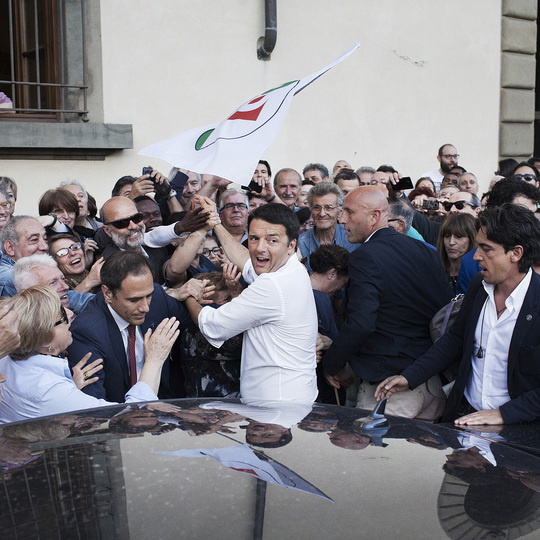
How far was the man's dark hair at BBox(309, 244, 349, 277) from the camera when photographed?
4.14 m

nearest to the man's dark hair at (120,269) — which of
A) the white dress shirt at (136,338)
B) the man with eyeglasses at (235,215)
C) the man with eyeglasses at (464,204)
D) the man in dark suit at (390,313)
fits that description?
the white dress shirt at (136,338)

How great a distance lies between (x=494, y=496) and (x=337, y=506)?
1.12ft

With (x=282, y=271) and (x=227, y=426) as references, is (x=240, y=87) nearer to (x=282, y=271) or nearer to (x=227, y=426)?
(x=282, y=271)

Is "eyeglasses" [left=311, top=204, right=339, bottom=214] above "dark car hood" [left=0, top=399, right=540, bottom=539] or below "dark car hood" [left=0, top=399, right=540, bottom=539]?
above

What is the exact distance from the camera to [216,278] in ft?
12.9

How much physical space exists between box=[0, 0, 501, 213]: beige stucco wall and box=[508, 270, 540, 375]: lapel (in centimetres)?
536

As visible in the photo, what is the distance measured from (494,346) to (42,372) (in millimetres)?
1819

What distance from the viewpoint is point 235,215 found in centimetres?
541

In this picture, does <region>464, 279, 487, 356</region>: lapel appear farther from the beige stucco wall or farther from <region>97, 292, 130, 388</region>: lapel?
the beige stucco wall

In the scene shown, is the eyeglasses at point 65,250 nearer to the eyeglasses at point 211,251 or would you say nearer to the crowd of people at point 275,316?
the crowd of people at point 275,316

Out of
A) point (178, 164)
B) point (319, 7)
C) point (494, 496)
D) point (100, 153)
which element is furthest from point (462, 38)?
point (494, 496)

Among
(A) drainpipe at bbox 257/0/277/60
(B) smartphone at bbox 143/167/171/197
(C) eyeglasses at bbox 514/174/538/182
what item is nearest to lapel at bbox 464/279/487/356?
(B) smartphone at bbox 143/167/171/197

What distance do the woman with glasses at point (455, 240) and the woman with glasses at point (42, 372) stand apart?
Result: 2563mm

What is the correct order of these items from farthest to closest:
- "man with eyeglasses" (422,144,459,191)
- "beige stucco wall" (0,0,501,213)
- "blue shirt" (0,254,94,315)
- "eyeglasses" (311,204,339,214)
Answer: "man with eyeglasses" (422,144,459,191) → "beige stucco wall" (0,0,501,213) → "eyeglasses" (311,204,339,214) → "blue shirt" (0,254,94,315)
